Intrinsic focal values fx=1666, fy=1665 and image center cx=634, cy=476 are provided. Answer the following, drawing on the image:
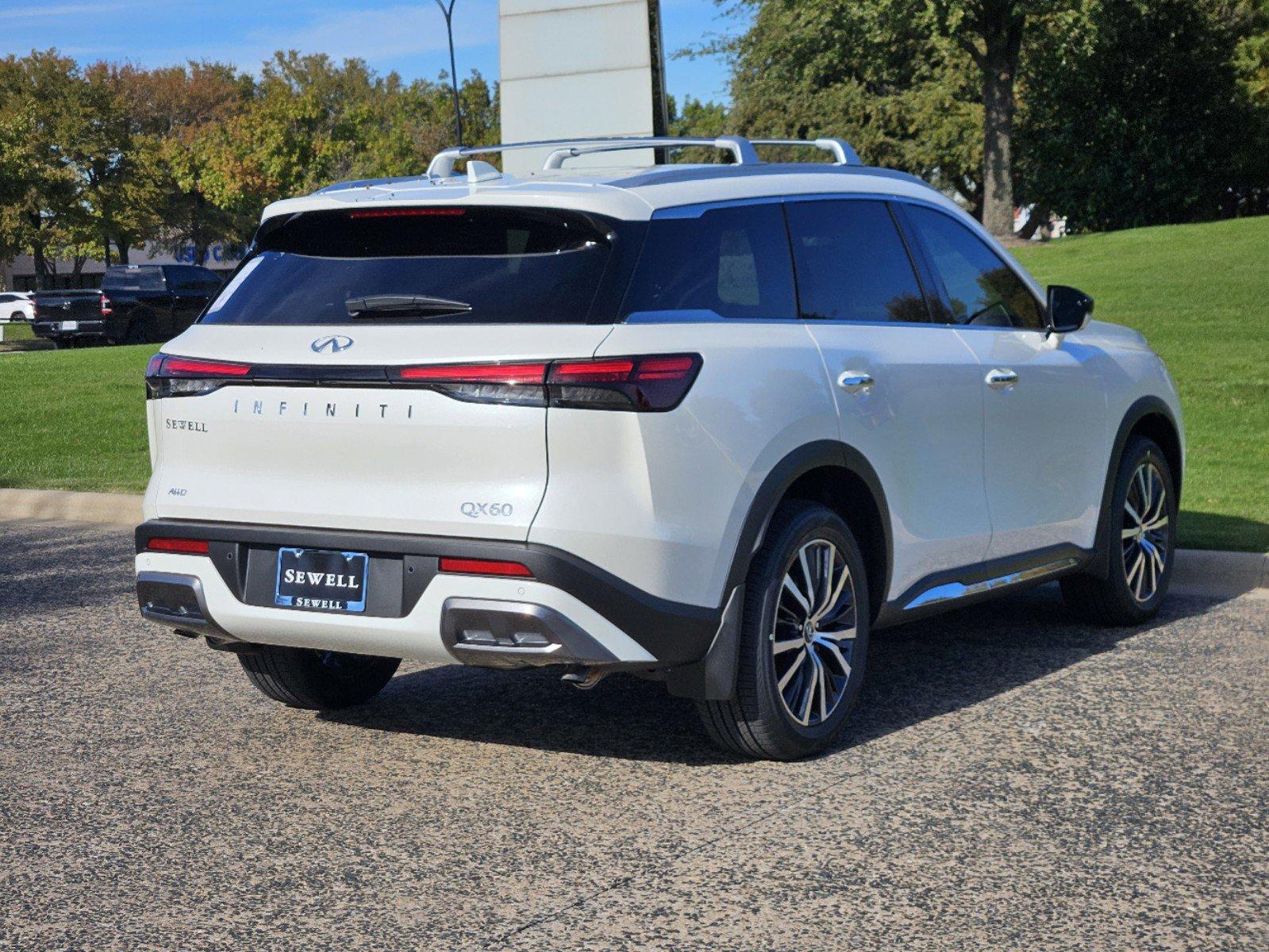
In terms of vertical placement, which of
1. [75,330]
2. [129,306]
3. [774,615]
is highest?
[774,615]

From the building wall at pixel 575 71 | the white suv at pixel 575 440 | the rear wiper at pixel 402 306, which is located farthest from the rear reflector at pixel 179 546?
the building wall at pixel 575 71

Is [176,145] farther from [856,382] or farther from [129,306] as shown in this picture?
[856,382]

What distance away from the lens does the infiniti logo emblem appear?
4859 millimetres

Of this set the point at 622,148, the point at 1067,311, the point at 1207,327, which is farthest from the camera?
the point at 1207,327

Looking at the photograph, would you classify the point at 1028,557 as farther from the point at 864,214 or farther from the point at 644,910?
the point at 644,910

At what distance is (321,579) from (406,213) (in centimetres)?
115

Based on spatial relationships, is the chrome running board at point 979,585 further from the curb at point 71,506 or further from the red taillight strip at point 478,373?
the curb at point 71,506

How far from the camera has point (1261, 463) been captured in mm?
11945

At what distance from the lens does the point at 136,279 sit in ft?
123

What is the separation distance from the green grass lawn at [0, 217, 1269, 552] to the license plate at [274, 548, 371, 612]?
211 inches

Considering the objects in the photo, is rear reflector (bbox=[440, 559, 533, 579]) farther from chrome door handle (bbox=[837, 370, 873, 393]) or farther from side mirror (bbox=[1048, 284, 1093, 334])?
side mirror (bbox=[1048, 284, 1093, 334])

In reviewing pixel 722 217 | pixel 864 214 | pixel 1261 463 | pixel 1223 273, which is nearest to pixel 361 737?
pixel 722 217

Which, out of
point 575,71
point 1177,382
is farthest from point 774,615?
point 575,71

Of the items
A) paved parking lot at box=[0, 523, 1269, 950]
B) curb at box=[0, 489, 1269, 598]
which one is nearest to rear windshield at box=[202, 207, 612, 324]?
paved parking lot at box=[0, 523, 1269, 950]
